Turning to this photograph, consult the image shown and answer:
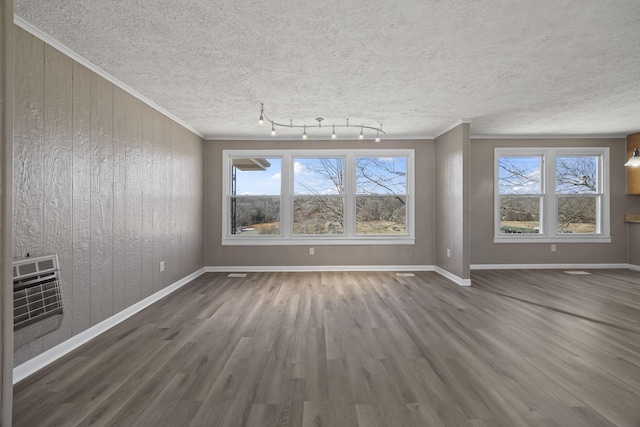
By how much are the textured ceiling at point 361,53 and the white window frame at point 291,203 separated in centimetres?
146

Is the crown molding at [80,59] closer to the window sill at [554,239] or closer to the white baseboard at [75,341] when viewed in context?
the white baseboard at [75,341]

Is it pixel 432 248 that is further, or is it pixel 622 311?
pixel 432 248

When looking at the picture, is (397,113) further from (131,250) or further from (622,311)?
(131,250)

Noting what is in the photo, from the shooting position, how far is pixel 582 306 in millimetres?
3588

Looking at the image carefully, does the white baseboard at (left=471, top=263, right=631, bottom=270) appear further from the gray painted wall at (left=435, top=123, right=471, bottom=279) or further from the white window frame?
the white window frame

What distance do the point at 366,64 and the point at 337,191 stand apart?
317 centimetres

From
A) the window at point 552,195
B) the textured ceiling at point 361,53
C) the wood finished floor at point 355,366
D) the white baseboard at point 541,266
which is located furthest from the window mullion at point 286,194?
the window at point 552,195

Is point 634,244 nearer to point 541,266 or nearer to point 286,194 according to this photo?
point 541,266

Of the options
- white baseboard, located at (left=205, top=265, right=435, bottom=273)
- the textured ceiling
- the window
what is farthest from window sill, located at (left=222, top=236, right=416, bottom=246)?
the textured ceiling

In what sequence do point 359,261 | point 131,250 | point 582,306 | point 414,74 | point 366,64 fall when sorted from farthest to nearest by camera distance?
point 359,261 < point 582,306 < point 131,250 < point 414,74 < point 366,64

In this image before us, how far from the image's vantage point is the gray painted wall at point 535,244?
574cm

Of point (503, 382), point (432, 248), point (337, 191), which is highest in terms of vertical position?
point (337, 191)

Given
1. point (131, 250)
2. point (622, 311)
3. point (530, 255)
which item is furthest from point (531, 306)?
point (131, 250)

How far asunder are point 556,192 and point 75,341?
24.7 ft
